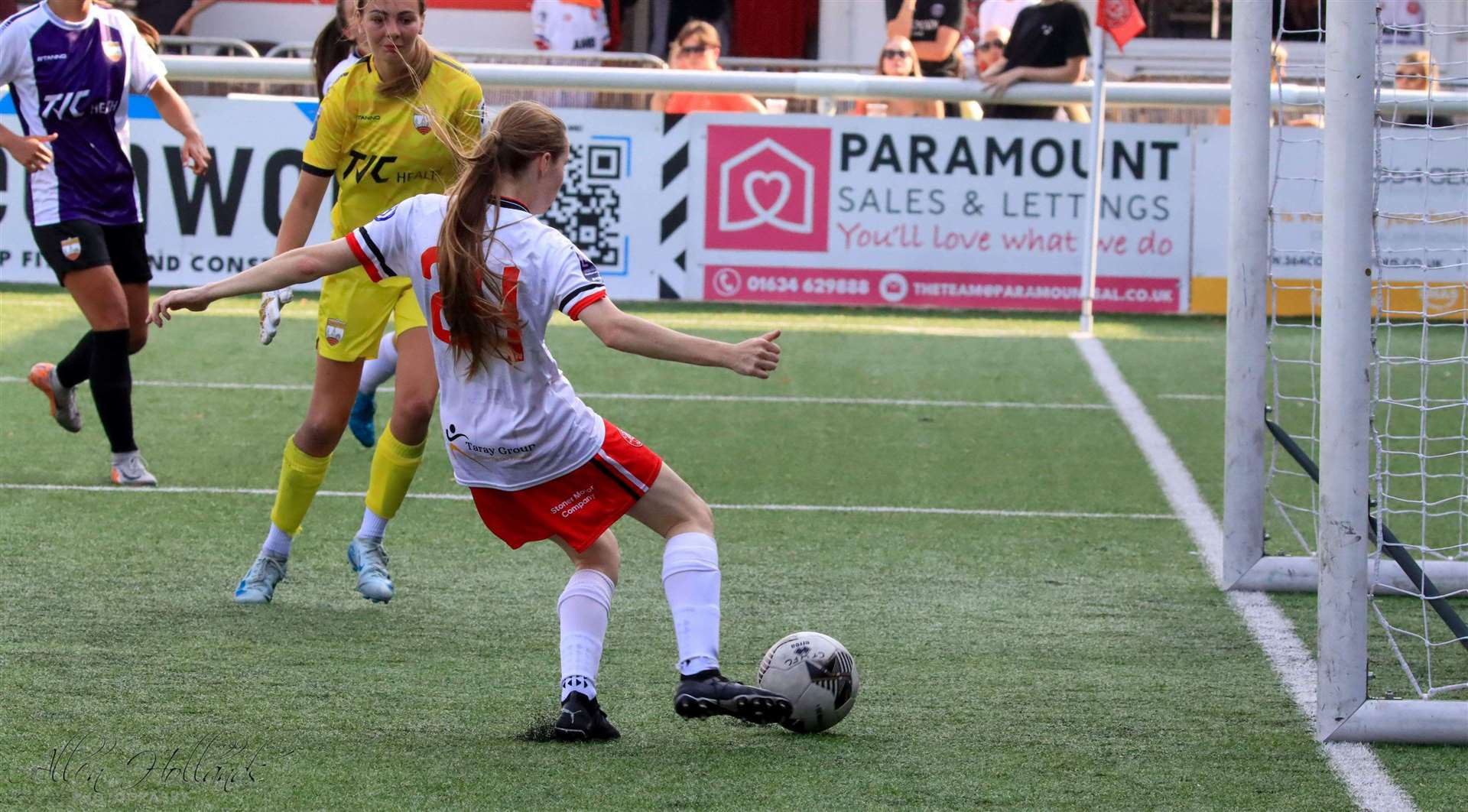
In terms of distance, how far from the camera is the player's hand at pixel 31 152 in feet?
22.4

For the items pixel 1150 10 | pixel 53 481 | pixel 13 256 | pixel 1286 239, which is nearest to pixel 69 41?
pixel 53 481

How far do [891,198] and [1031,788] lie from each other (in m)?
9.32

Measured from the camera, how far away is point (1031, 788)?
4.08 meters

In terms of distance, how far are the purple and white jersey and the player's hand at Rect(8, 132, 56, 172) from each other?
1.11 feet

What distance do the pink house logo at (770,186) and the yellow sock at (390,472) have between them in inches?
297

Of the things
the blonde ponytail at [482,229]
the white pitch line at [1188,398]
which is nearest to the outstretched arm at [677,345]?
the blonde ponytail at [482,229]

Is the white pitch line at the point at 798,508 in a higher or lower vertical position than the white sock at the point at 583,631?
lower

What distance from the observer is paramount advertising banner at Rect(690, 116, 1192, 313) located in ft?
42.9

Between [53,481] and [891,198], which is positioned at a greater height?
[891,198]

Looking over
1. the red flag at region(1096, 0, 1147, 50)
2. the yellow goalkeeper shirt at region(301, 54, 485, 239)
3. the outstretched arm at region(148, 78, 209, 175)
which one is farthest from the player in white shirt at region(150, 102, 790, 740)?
the red flag at region(1096, 0, 1147, 50)

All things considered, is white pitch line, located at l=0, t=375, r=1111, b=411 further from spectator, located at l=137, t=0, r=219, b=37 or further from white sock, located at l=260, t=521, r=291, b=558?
spectator, located at l=137, t=0, r=219, b=37

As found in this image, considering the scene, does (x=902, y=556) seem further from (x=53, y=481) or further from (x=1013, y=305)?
(x=1013, y=305)

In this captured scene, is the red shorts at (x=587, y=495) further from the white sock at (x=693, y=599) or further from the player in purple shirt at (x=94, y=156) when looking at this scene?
the player in purple shirt at (x=94, y=156)

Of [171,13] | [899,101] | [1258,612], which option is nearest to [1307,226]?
[899,101]
